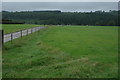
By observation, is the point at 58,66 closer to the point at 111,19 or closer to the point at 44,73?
the point at 44,73

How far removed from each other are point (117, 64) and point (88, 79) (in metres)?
2.47

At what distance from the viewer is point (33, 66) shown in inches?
315

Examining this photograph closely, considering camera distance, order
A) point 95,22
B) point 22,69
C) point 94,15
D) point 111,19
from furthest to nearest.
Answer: point 94,15 → point 95,22 → point 111,19 → point 22,69

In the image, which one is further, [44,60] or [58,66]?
[44,60]

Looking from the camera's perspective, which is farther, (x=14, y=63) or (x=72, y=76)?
(x=14, y=63)

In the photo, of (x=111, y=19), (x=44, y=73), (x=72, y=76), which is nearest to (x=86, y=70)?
(x=72, y=76)

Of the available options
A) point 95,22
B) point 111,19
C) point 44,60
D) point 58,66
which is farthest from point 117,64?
point 95,22

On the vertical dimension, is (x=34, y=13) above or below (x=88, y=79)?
above

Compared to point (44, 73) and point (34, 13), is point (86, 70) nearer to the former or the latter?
point (44, 73)

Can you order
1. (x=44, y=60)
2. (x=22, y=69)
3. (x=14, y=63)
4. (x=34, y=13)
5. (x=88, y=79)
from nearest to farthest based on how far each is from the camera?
(x=88, y=79) < (x=22, y=69) < (x=14, y=63) < (x=44, y=60) < (x=34, y=13)

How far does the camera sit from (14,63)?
27.2ft

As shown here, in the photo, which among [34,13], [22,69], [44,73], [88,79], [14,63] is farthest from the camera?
[34,13]

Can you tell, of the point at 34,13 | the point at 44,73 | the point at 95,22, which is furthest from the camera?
the point at 34,13

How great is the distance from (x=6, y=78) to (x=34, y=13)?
137298 millimetres
